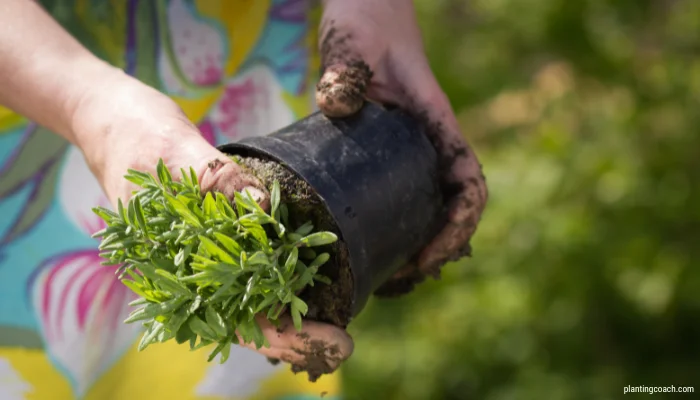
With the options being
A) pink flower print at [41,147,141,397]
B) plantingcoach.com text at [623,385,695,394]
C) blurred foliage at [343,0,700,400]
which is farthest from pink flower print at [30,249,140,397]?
plantingcoach.com text at [623,385,695,394]

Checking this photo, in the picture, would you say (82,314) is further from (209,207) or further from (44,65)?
(209,207)

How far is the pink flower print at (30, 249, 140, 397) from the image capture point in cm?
150

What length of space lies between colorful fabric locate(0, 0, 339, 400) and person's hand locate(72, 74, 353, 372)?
0.45m

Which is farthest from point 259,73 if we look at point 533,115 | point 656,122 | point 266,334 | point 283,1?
point 533,115

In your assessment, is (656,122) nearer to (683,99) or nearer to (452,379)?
(683,99)

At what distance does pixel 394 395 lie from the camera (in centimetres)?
232

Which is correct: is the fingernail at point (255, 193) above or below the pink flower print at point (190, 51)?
below

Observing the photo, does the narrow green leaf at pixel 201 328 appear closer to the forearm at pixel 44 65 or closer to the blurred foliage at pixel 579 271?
the forearm at pixel 44 65

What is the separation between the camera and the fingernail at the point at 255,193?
0.93 metres

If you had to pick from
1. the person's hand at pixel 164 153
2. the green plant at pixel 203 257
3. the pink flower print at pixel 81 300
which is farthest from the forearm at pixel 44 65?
the pink flower print at pixel 81 300

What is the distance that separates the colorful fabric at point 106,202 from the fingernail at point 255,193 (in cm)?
63

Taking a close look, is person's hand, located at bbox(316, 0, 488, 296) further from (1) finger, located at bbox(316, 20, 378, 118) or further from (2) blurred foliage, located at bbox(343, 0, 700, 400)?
(2) blurred foliage, located at bbox(343, 0, 700, 400)

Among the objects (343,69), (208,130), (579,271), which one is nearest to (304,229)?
(343,69)

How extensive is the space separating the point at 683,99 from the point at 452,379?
1.12 metres
